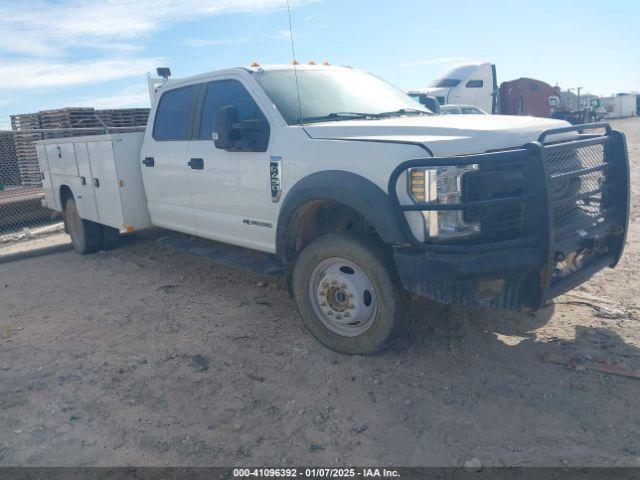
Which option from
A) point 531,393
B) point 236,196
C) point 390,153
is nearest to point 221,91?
point 236,196

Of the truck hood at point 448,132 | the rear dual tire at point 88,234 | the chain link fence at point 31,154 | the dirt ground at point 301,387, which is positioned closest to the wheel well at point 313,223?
the truck hood at point 448,132

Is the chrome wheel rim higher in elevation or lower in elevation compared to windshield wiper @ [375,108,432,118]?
lower

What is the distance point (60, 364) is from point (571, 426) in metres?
3.54

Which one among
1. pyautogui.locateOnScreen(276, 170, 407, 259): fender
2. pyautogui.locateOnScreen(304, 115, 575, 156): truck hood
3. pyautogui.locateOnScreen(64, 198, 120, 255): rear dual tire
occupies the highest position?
pyautogui.locateOnScreen(304, 115, 575, 156): truck hood

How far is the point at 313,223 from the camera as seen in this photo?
4.32m

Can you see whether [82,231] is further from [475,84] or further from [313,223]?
[475,84]

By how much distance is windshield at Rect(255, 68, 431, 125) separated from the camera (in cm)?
446

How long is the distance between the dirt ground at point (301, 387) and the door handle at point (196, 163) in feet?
4.24

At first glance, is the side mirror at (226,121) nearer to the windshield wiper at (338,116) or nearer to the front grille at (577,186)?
the windshield wiper at (338,116)

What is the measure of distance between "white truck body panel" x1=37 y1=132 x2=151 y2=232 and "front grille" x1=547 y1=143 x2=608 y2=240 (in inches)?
178

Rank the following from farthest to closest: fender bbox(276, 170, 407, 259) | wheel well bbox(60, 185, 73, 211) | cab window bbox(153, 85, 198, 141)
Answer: wheel well bbox(60, 185, 73, 211) < cab window bbox(153, 85, 198, 141) < fender bbox(276, 170, 407, 259)

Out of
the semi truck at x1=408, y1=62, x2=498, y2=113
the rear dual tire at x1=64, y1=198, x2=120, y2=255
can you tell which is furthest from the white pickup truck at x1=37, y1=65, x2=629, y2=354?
the semi truck at x1=408, y1=62, x2=498, y2=113

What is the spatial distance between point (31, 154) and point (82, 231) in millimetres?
7084

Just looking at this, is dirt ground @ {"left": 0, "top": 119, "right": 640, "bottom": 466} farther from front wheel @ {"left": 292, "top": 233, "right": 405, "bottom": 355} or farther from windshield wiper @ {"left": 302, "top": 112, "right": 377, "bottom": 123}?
windshield wiper @ {"left": 302, "top": 112, "right": 377, "bottom": 123}
